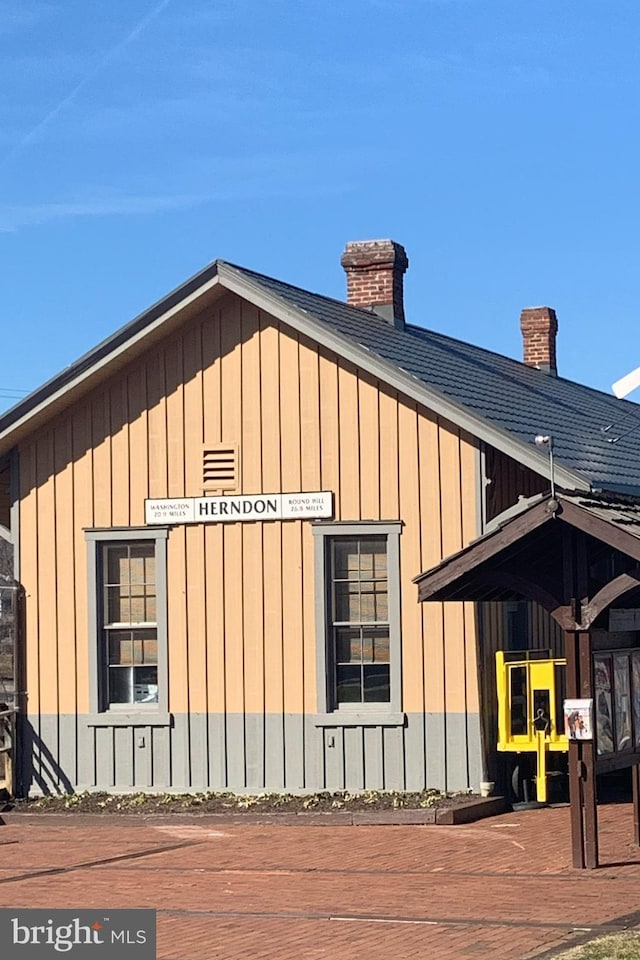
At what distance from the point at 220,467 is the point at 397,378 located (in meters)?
2.47

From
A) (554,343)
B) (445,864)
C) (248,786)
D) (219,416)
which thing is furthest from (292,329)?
(554,343)

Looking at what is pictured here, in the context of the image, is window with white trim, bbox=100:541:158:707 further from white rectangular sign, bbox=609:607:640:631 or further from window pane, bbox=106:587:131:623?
white rectangular sign, bbox=609:607:640:631

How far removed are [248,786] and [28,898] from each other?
612cm

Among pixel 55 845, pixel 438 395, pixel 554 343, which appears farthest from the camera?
pixel 554 343

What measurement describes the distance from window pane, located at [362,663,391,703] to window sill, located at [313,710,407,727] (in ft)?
0.57

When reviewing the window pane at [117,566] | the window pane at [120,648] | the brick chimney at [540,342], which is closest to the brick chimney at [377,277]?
the window pane at [117,566]

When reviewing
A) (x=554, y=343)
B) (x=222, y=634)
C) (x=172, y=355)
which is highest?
(x=554, y=343)

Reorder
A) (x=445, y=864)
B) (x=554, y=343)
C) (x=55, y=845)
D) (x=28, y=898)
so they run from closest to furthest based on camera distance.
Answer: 1. (x=28, y=898)
2. (x=445, y=864)
3. (x=55, y=845)
4. (x=554, y=343)

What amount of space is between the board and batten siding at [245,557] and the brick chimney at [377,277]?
13.2ft

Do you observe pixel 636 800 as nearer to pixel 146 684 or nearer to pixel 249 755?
pixel 249 755

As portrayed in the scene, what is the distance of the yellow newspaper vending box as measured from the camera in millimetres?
16547

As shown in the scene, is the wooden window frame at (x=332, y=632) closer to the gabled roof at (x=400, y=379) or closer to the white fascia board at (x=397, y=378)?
the white fascia board at (x=397, y=378)

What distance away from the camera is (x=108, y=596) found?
1864 centimetres

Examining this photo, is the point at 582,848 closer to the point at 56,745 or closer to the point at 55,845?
the point at 55,845
